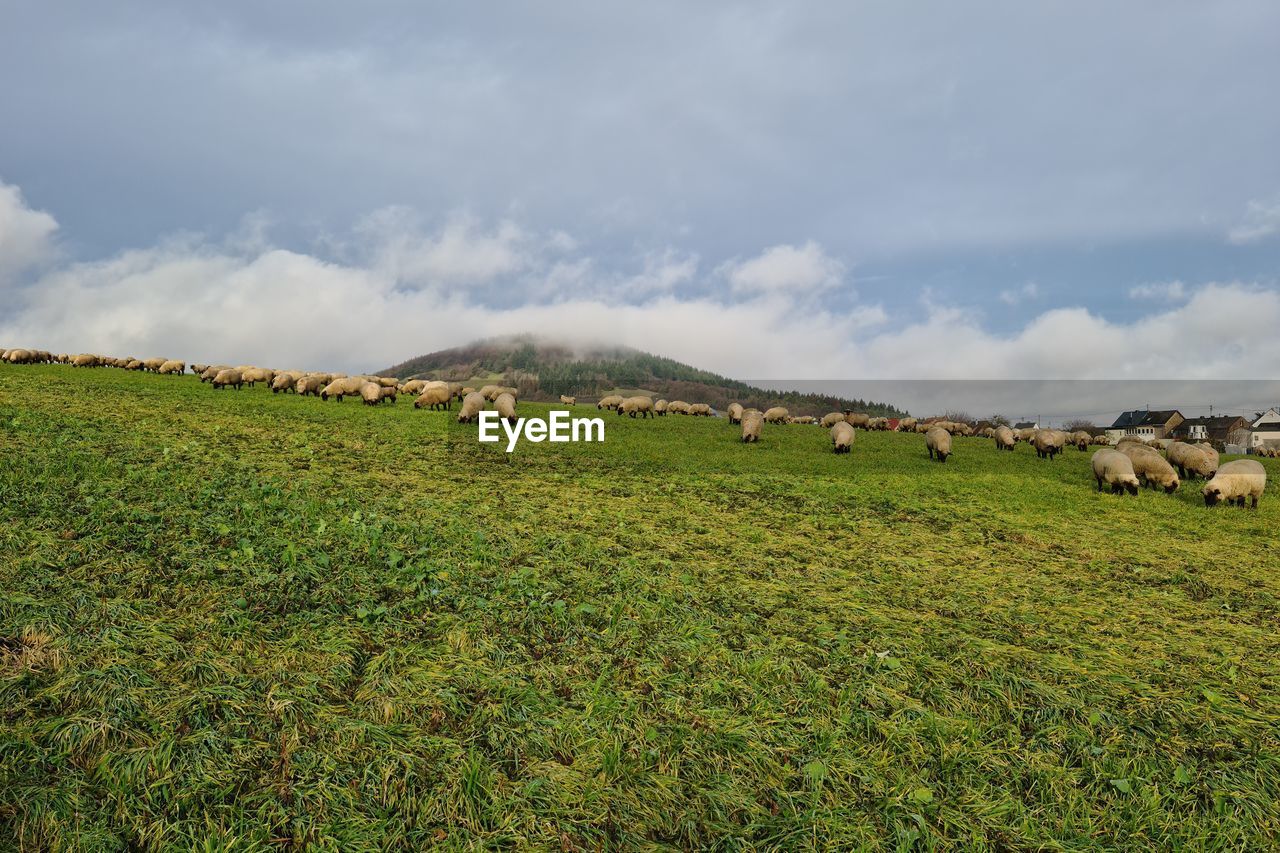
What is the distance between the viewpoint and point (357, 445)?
64.9 feet

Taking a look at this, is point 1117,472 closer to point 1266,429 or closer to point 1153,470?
point 1153,470

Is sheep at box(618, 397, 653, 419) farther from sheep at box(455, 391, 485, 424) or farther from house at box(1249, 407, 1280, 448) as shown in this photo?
house at box(1249, 407, 1280, 448)

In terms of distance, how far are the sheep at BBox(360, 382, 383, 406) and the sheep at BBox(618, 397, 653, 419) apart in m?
18.1

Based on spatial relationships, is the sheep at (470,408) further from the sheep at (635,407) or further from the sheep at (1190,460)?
the sheep at (1190,460)

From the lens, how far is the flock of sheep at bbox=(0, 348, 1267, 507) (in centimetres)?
2208

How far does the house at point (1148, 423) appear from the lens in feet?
407

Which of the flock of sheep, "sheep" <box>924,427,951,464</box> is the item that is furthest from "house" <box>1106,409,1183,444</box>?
"sheep" <box>924,427,951,464</box>

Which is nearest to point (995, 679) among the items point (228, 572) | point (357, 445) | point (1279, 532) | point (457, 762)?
point (457, 762)

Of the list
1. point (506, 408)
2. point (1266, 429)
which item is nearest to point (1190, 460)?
point (506, 408)

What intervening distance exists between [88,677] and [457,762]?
3626 mm

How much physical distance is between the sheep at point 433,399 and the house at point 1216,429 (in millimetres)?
136424

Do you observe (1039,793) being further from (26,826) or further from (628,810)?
(26,826)

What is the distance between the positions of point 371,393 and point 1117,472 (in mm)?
36537

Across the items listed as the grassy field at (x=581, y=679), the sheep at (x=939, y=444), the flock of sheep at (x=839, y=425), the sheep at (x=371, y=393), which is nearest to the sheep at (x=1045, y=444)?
the flock of sheep at (x=839, y=425)
